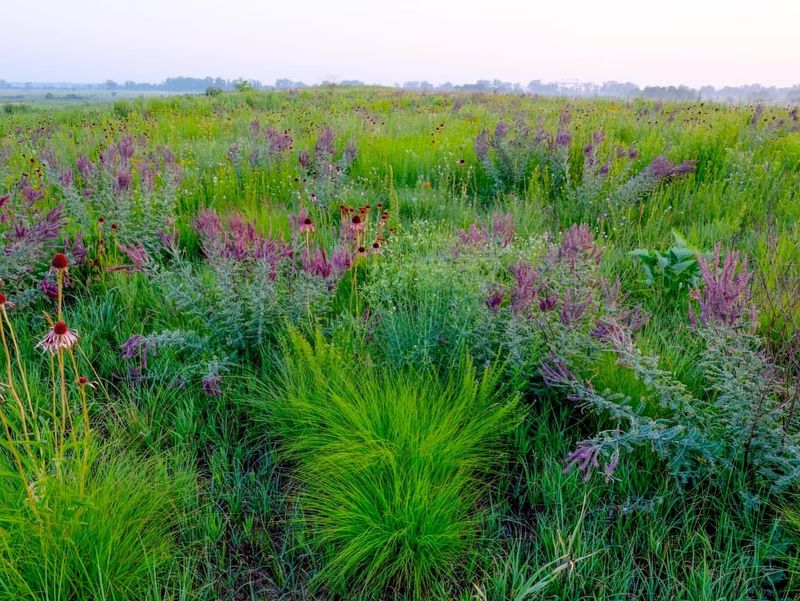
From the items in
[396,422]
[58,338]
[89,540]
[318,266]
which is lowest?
[89,540]

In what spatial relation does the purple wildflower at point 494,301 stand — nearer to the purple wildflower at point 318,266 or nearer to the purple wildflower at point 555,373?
the purple wildflower at point 555,373

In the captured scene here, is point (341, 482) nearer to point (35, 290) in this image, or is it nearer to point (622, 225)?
point (35, 290)

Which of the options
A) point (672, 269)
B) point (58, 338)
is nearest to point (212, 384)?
point (58, 338)

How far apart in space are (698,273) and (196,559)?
2.74 m

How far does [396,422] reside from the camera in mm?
1800

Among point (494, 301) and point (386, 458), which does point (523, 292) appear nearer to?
point (494, 301)

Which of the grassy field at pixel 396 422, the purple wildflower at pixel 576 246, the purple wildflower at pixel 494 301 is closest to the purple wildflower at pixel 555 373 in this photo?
the grassy field at pixel 396 422

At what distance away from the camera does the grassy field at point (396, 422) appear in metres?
1.47

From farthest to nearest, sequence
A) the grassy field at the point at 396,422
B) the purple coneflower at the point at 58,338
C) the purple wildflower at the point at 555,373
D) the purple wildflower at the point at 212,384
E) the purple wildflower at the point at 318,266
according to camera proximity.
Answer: the purple wildflower at the point at 318,266
the purple wildflower at the point at 212,384
the purple wildflower at the point at 555,373
the grassy field at the point at 396,422
the purple coneflower at the point at 58,338

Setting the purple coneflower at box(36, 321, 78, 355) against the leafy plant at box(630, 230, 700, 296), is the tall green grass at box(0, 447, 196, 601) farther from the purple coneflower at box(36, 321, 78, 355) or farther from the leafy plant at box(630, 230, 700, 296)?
the leafy plant at box(630, 230, 700, 296)

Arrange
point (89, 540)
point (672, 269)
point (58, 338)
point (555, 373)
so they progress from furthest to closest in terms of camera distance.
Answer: point (672, 269), point (555, 373), point (89, 540), point (58, 338)

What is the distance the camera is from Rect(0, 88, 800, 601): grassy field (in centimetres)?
147

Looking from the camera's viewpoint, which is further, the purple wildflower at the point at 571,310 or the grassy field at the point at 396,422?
the purple wildflower at the point at 571,310

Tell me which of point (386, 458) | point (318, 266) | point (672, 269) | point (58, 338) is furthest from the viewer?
point (672, 269)
